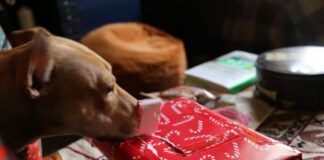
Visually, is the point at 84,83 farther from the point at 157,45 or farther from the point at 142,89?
the point at 157,45

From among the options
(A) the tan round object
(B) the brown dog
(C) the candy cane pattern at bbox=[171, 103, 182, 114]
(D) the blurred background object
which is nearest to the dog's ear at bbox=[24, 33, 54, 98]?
(B) the brown dog

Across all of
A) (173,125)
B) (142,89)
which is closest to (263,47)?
(142,89)

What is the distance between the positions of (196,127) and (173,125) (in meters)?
0.06

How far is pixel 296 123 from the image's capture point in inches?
54.0

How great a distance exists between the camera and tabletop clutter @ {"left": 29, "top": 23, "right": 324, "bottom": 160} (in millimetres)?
1003

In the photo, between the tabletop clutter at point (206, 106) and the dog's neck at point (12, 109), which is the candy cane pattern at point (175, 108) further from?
the dog's neck at point (12, 109)

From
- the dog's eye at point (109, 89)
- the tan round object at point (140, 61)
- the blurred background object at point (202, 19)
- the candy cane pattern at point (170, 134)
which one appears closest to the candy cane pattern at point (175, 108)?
Answer: the candy cane pattern at point (170, 134)

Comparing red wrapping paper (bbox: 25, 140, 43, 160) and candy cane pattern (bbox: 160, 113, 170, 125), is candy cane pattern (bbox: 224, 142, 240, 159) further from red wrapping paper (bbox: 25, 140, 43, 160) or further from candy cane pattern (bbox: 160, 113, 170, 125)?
red wrapping paper (bbox: 25, 140, 43, 160)

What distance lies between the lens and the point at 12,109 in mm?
896

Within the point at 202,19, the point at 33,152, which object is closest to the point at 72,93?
the point at 33,152

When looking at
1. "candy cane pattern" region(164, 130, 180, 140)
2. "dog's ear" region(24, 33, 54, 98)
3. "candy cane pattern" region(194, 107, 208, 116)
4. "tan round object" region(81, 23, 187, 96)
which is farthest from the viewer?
"tan round object" region(81, 23, 187, 96)

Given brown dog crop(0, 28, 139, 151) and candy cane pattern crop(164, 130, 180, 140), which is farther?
candy cane pattern crop(164, 130, 180, 140)

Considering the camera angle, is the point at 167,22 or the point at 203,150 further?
the point at 167,22

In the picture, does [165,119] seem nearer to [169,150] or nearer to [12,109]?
[169,150]
